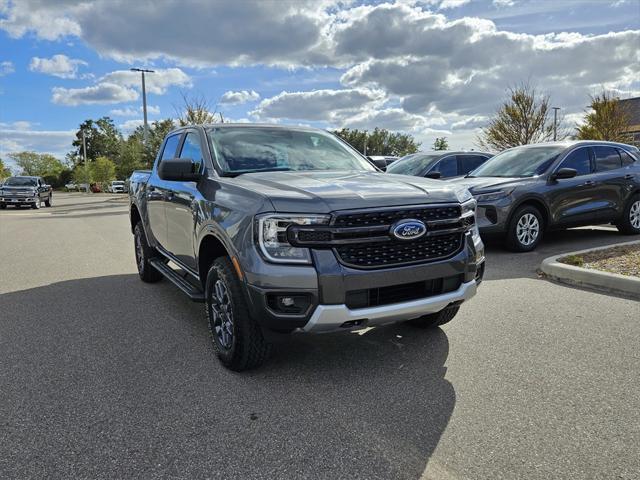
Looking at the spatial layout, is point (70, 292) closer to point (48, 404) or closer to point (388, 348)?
point (48, 404)

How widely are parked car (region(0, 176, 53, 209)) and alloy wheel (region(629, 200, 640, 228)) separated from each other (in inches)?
1004

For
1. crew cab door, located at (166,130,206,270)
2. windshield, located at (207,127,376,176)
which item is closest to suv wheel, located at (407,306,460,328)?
windshield, located at (207,127,376,176)

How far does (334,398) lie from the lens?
324cm

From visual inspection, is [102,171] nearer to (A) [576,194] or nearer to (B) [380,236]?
(A) [576,194]

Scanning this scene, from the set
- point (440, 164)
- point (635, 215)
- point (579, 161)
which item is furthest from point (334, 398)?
point (440, 164)

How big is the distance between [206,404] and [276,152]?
2.30 meters

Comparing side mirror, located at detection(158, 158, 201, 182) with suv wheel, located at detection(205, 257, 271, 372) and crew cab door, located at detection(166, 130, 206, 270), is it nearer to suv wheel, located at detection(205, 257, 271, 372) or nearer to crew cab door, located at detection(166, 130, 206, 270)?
crew cab door, located at detection(166, 130, 206, 270)

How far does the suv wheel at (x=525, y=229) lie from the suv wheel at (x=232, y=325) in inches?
215

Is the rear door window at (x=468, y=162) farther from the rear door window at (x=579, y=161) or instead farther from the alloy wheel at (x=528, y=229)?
the alloy wheel at (x=528, y=229)

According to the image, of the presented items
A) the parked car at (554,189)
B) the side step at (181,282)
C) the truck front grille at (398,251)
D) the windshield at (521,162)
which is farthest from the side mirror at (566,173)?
the side step at (181,282)

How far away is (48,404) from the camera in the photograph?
3.21 m

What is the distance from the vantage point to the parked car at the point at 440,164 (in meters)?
11.2

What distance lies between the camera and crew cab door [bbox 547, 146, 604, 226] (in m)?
8.09

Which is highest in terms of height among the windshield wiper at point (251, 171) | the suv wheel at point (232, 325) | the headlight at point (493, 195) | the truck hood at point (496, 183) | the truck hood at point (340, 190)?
the windshield wiper at point (251, 171)
